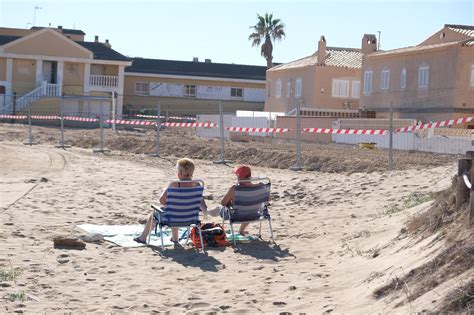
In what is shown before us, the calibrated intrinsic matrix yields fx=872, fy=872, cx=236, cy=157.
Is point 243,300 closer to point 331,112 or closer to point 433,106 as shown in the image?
point 433,106

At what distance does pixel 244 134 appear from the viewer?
138ft

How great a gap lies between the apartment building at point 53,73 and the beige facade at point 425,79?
1782 cm

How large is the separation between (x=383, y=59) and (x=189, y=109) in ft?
80.6

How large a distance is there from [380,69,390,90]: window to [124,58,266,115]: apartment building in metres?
23.1

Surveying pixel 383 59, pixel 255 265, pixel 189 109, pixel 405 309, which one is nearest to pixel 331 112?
pixel 383 59

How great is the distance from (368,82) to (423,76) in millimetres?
6573

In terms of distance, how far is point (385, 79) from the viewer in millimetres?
49656

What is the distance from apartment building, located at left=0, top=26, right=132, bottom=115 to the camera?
57.4 metres

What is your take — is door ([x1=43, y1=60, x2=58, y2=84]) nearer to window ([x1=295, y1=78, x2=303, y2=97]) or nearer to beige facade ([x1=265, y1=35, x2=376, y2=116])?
beige facade ([x1=265, y1=35, x2=376, y2=116])

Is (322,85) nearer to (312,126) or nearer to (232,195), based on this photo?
(312,126)

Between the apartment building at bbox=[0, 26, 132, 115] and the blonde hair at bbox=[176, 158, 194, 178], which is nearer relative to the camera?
the blonde hair at bbox=[176, 158, 194, 178]

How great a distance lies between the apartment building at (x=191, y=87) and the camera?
72000mm

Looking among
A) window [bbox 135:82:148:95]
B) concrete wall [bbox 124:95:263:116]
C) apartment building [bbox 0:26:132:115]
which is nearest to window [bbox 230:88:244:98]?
concrete wall [bbox 124:95:263:116]

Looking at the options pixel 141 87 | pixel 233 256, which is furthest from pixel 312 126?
pixel 141 87
